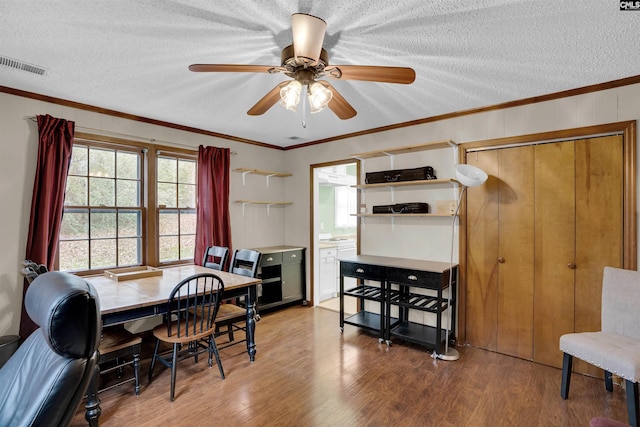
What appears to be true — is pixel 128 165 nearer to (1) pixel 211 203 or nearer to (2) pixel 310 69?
(1) pixel 211 203

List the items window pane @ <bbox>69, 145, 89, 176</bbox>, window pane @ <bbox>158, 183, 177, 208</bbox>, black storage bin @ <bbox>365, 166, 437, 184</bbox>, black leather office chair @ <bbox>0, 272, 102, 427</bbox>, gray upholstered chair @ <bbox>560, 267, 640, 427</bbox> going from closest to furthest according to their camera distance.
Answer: black leather office chair @ <bbox>0, 272, 102, 427</bbox>
gray upholstered chair @ <bbox>560, 267, 640, 427</bbox>
window pane @ <bbox>69, 145, 89, 176</bbox>
black storage bin @ <bbox>365, 166, 437, 184</bbox>
window pane @ <bbox>158, 183, 177, 208</bbox>

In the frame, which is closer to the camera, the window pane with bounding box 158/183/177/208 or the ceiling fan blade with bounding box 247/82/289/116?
the ceiling fan blade with bounding box 247/82/289/116

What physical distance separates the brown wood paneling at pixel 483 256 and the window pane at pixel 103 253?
3.73 meters

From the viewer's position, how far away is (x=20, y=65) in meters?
2.33

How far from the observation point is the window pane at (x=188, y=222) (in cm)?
404

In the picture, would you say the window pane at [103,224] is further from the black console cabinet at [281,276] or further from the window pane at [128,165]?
the black console cabinet at [281,276]

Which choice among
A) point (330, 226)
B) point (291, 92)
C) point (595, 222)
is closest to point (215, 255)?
point (291, 92)

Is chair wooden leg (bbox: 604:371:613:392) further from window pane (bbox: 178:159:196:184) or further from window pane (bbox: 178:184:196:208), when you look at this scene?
window pane (bbox: 178:159:196:184)

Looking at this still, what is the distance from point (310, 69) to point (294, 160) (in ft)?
10.7

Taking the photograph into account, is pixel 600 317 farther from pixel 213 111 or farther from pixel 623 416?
pixel 213 111

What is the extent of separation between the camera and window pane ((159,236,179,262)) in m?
3.85

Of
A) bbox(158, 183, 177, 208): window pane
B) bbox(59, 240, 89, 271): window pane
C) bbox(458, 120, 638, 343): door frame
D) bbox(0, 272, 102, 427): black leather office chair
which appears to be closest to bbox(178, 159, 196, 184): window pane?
bbox(158, 183, 177, 208): window pane

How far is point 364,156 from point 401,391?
2564mm

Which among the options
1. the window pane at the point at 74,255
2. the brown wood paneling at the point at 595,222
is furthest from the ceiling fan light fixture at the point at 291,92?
the window pane at the point at 74,255
